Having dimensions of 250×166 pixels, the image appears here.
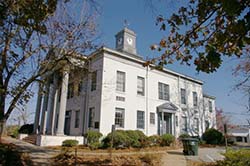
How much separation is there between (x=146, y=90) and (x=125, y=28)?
8.72 meters

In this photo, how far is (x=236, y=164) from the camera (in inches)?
315

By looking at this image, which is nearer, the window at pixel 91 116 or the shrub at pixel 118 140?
the shrub at pixel 118 140

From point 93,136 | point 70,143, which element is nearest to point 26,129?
point 70,143

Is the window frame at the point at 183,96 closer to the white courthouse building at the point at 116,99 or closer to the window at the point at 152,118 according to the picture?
the white courthouse building at the point at 116,99

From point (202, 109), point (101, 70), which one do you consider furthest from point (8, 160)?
point (202, 109)

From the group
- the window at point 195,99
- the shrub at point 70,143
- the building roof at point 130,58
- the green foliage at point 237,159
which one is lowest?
the shrub at point 70,143

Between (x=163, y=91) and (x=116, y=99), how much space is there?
697 centimetres

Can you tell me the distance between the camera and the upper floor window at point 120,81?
19284 millimetres

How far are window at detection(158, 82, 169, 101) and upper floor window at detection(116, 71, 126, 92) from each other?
5.16 m

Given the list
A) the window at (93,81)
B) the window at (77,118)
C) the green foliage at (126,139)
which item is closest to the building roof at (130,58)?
the window at (93,81)

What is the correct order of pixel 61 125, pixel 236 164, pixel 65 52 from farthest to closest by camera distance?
pixel 61 125 < pixel 65 52 < pixel 236 164

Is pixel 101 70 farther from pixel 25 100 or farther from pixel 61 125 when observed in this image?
pixel 25 100

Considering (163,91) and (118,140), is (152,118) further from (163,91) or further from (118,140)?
(118,140)

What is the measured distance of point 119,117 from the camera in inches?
734
